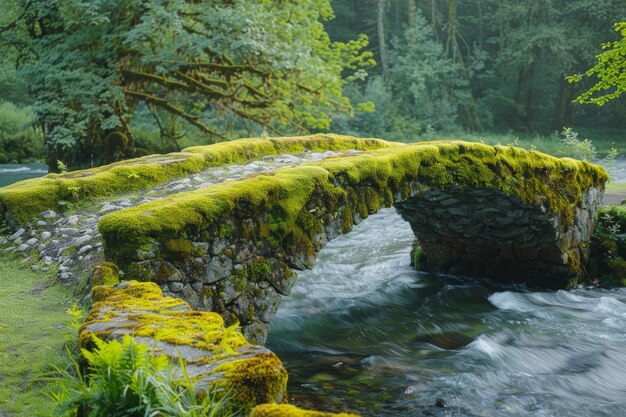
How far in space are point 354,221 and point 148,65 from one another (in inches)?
346

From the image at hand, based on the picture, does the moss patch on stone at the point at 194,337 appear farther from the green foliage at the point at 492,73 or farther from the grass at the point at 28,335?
the green foliage at the point at 492,73

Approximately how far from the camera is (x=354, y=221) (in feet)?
22.4

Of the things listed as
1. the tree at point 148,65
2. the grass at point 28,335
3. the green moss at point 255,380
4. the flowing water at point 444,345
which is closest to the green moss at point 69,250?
A: the grass at point 28,335

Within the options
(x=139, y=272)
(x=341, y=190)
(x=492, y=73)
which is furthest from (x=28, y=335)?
(x=492, y=73)

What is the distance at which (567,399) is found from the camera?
644 cm

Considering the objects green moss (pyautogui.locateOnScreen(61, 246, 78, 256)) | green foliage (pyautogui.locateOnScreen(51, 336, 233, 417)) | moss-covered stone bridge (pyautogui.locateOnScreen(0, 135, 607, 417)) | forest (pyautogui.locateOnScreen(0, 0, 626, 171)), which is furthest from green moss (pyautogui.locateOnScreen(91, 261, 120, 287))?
forest (pyautogui.locateOnScreen(0, 0, 626, 171))

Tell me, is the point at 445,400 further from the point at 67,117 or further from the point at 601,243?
the point at 67,117

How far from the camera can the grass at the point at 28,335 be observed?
3.18m

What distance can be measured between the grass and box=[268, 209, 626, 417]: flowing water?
7.84 ft

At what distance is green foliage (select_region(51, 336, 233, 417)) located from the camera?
95.2 inches

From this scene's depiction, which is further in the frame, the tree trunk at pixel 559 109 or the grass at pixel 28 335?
the tree trunk at pixel 559 109

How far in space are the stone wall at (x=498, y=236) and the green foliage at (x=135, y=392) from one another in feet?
22.4

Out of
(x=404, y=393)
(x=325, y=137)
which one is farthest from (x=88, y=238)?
(x=325, y=137)

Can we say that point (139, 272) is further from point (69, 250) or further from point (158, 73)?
point (158, 73)
